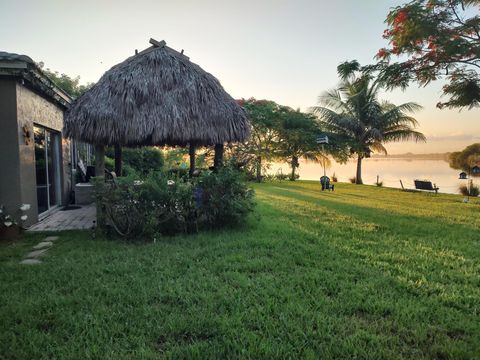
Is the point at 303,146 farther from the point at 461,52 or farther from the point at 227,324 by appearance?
the point at 227,324

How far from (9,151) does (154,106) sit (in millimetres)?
2816

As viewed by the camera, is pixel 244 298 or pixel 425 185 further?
pixel 425 185

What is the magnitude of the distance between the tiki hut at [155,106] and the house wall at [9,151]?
131 cm

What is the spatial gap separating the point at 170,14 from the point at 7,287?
911cm

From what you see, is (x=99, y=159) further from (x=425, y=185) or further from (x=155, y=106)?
(x=425, y=185)

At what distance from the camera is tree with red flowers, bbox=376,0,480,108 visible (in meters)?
7.64

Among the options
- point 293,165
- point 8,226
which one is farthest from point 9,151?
point 293,165

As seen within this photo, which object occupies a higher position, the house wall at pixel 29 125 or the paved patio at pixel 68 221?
the house wall at pixel 29 125

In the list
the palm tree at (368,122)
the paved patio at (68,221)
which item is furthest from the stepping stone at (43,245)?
the palm tree at (368,122)

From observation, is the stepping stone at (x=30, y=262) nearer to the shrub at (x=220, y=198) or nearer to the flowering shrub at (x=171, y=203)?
the flowering shrub at (x=171, y=203)

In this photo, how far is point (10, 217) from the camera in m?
5.42

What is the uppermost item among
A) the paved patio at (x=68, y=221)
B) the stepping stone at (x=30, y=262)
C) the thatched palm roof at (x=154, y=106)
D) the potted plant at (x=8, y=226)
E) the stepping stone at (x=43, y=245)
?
the thatched palm roof at (x=154, y=106)

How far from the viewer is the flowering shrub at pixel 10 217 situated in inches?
203

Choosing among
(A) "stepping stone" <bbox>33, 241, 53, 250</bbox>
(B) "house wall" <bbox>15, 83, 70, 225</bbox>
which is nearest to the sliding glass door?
(B) "house wall" <bbox>15, 83, 70, 225</bbox>
